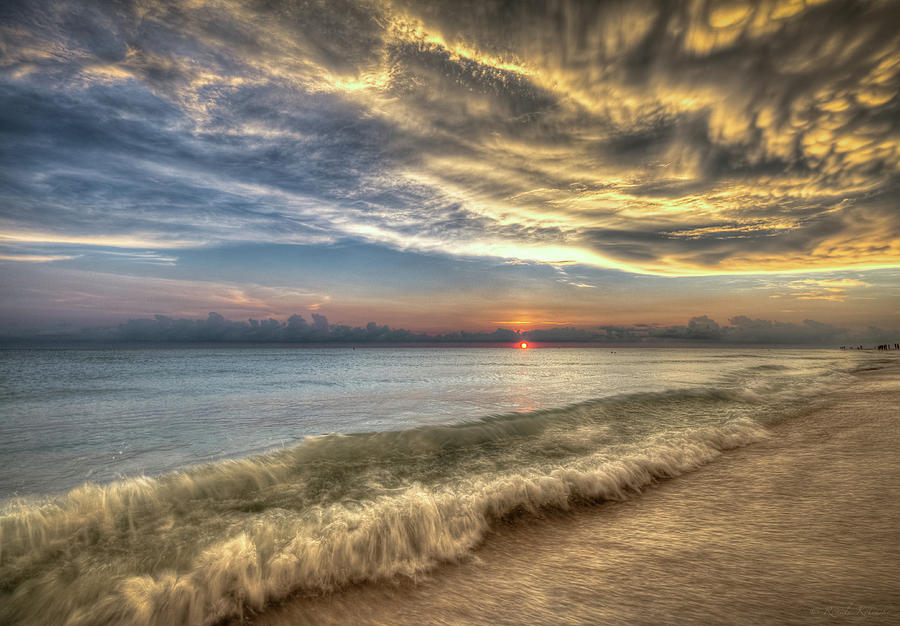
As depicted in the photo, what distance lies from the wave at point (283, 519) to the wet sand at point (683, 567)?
0.32m

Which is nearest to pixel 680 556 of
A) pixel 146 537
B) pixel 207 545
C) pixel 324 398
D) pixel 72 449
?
pixel 207 545

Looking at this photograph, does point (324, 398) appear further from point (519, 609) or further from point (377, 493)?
point (519, 609)

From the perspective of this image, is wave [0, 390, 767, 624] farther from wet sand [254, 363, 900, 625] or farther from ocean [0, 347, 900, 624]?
wet sand [254, 363, 900, 625]

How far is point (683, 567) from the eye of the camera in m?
3.22

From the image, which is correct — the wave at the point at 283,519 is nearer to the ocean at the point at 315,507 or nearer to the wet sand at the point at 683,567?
the ocean at the point at 315,507

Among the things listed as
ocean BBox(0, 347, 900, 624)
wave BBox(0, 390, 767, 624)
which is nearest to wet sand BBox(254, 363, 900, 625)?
ocean BBox(0, 347, 900, 624)

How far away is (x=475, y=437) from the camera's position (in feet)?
27.7

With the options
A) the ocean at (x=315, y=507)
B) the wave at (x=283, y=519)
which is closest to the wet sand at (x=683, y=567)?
the ocean at (x=315, y=507)

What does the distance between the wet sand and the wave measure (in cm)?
32

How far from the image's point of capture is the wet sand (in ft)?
8.77

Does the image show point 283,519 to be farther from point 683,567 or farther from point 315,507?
point 683,567

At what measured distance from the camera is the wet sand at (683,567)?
2674 mm

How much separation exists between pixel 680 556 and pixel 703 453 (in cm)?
462

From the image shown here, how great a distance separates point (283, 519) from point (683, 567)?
387 centimetres
